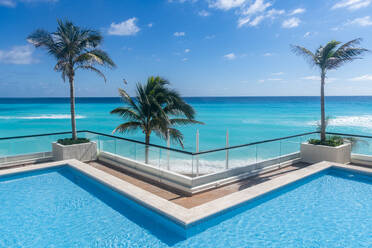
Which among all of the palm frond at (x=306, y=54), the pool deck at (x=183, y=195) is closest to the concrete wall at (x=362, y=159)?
the pool deck at (x=183, y=195)

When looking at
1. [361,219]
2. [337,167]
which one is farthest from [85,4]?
[361,219]

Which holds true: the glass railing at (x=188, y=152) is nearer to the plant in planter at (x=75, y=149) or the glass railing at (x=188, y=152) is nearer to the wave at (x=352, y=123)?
the plant in planter at (x=75, y=149)

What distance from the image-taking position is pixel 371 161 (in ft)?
28.8

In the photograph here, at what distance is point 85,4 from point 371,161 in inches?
642

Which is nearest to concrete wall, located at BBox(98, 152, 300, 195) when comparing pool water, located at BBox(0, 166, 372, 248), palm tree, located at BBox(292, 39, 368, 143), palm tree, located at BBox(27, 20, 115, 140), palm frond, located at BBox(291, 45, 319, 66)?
pool water, located at BBox(0, 166, 372, 248)

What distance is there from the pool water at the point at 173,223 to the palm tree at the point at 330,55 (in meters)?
4.26

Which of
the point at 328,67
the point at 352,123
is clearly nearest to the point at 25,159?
the point at 328,67

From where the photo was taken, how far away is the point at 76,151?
9289mm

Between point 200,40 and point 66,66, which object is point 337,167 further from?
point 200,40

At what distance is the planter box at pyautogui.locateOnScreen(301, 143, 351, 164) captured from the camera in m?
8.82

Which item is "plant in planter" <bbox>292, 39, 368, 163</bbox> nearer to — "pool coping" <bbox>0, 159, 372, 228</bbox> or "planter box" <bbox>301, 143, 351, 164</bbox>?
"planter box" <bbox>301, 143, 351, 164</bbox>

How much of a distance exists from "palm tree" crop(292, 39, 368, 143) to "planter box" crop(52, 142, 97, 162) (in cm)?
867

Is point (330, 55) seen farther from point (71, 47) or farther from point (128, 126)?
point (71, 47)

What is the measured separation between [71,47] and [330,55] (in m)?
9.51
